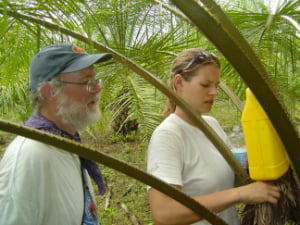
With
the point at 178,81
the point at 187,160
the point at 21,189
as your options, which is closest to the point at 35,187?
A: the point at 21,189

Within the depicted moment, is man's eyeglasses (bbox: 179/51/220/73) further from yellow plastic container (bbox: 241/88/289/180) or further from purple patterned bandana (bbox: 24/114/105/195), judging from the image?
purple patterned bandana (bbox: 24/114/105/195)

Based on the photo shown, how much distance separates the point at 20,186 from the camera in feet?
3.02

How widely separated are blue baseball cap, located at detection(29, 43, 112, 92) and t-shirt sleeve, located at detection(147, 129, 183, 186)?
0.35 meters

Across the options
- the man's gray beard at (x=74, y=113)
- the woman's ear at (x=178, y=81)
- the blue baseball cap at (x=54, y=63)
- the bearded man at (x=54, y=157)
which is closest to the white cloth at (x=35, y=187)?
the bearded man at (x=54, y=157)

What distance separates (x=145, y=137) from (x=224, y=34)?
77.2 inches

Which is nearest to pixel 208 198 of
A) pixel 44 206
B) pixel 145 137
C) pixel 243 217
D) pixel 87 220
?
pixel 243 217

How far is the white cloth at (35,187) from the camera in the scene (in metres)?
0.92

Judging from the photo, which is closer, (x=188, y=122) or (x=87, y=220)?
(x=87, y=220)

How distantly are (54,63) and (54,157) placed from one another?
34 centimetres

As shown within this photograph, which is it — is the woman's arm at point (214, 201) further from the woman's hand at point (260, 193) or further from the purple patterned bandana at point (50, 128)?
the purple patterned bandana at point (50, 128)

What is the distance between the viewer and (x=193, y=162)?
46.8 inches

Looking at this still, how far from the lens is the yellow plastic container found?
0.98 metres

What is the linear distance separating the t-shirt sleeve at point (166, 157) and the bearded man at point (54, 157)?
23 cm

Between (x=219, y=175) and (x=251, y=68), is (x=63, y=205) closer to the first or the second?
(x=219, y=175)
